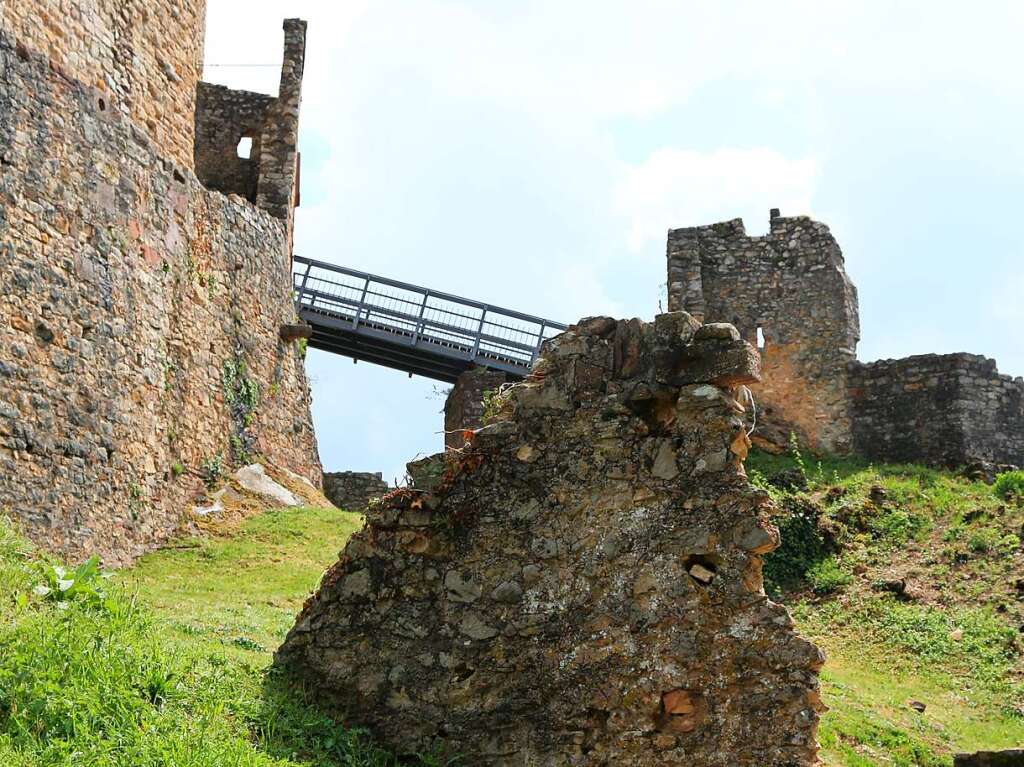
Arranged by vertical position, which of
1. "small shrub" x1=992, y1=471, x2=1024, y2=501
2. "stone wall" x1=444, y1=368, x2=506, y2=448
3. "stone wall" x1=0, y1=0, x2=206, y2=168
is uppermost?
"stone wall" x1=0, y1=0, x2=206, y2=168

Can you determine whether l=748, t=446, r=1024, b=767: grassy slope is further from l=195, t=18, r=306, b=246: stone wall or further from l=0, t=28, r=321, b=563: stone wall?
l=195, t=18, r=306, b=246: stone wall

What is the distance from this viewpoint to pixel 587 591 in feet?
21.7

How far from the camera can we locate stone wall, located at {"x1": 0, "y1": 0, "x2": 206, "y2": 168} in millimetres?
11477

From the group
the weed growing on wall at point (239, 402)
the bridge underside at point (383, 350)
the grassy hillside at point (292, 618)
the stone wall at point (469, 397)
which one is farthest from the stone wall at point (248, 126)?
the grassy hillside at point (292, 618)

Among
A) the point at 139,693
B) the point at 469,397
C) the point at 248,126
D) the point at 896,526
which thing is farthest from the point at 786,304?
the point at 139,693

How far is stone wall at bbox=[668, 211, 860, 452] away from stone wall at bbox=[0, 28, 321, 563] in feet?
21.6

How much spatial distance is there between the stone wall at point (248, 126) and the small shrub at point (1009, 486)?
10146mm

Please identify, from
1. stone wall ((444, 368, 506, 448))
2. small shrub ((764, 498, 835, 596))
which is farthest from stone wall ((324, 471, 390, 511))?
small shrub ((764, 498, 835, 596))

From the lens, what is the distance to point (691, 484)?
6.57m

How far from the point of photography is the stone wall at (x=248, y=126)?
1762cm

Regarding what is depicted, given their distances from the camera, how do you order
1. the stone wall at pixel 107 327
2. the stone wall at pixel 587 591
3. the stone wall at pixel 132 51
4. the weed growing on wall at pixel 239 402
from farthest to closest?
the weed growing on wall at pixel 239 402 < the stone wall at pixel 132 51 < the stone wall at pixel 107 327 < the stone wall at pixel 587 591

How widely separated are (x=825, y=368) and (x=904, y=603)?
5488mm

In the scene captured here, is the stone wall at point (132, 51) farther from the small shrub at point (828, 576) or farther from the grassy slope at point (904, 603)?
the small shrub at point (828, 576)

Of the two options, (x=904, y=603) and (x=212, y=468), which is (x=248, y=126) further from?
(x=904, y=603)
